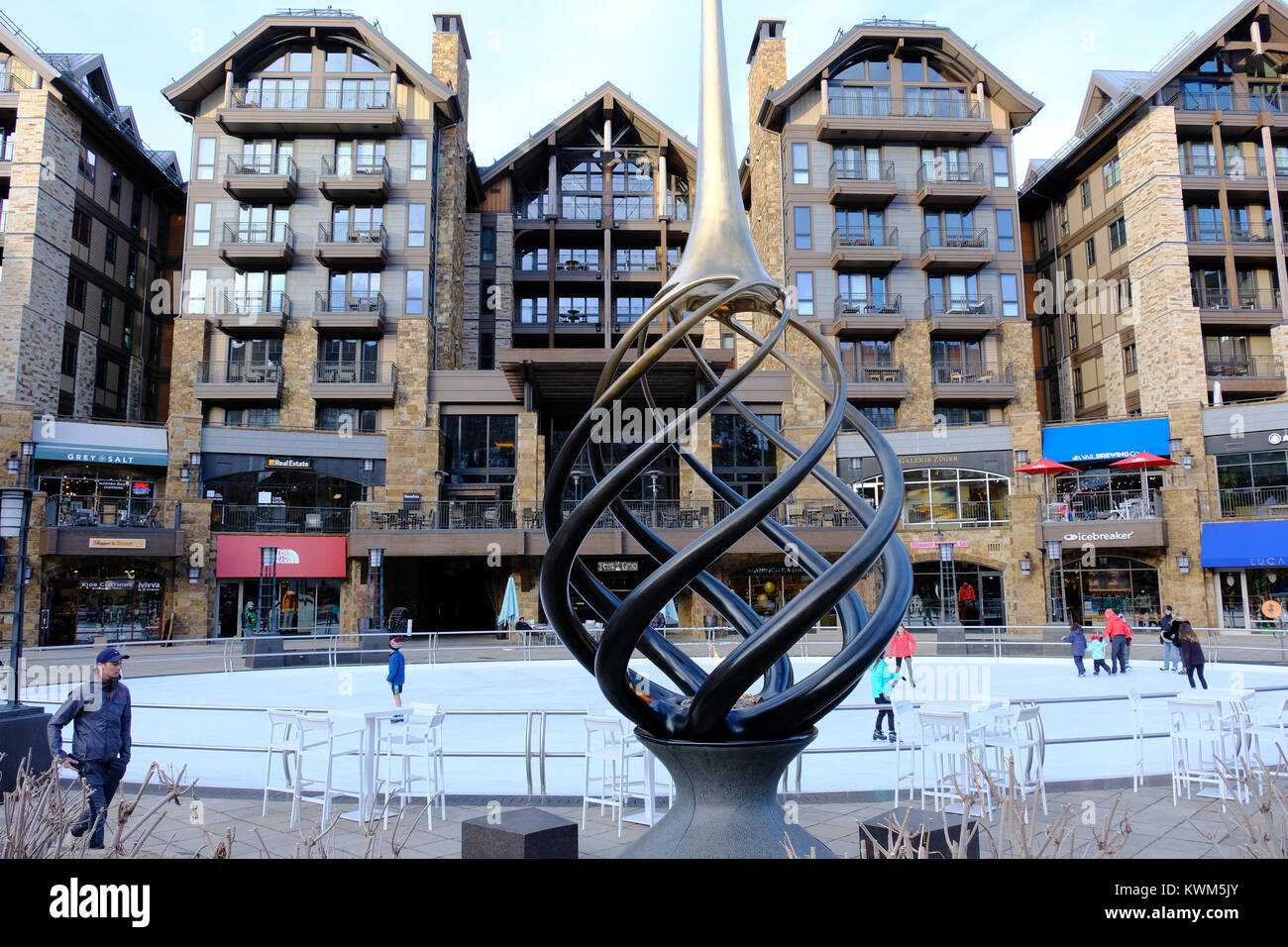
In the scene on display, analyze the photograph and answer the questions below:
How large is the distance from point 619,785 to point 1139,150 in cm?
4015

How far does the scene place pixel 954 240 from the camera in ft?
127

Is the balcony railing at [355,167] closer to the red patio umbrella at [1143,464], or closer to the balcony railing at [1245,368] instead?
the red patio umbrella at [1143,464]

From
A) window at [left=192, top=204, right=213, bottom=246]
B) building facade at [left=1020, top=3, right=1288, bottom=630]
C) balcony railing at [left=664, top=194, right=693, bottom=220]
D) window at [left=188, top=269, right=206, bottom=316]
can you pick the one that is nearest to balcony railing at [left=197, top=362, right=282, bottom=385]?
Result: window at [left=188, top=269, right=206, bottom=316]

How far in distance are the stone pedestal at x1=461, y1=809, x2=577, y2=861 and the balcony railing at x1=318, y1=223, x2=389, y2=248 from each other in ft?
117

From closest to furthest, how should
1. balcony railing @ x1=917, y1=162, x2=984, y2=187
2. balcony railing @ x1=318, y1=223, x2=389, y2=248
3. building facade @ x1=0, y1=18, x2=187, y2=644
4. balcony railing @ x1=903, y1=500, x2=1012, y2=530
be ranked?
building facade @ x1=0, y1=18, x2=187, y2=644, balcony railing @ x1=903, y1=500, x2=1012, y2=530, balcony railing @ x1=318, y1=223, x2=389, y2=248, balcony railing @ x1=917, y1=162, x2=984, y2=187

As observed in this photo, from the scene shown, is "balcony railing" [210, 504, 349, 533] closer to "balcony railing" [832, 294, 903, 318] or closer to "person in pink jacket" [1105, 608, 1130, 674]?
"balcony railing" [832, 294, 903, 318]

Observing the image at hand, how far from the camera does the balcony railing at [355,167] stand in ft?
123

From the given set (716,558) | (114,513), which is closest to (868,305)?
(114,513)

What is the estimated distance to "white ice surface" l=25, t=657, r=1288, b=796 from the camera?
927cm

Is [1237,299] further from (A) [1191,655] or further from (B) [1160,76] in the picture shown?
(A) [1191,655]

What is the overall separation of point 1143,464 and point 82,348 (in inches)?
1737

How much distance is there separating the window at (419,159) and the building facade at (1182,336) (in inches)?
1197

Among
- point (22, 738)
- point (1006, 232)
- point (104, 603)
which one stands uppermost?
point (1006, 232)
